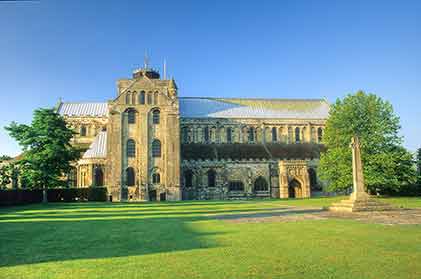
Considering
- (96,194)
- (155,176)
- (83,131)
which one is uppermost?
(83,131)

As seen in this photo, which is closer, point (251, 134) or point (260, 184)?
point (260, 184)

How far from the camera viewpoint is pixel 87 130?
61094mm

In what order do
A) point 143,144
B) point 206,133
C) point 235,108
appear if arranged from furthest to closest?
1. point 235,108
2. point 206,133
3. point 143,144

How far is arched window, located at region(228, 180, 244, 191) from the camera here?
54.0m

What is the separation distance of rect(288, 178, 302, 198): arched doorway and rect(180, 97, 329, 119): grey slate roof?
46.0 feet

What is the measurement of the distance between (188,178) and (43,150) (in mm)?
20251

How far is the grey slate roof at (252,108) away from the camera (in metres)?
62.3

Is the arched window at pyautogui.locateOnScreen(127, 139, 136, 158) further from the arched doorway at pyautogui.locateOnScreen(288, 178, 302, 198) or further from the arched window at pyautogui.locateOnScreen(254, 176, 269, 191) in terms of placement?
the arched doorway at pyautogui.locateOnScreen(288, 178, 302, 198)

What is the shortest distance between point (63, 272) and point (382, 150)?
132ft

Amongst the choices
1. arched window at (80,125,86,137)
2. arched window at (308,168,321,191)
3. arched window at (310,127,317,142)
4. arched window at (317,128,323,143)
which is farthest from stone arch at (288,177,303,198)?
arched window at (80,125,86,137)

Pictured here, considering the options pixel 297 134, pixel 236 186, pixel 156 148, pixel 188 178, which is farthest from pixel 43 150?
pixel 297 134

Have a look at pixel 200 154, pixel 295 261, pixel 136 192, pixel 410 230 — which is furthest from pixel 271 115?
pixel 295 261

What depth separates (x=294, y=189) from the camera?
180 feet

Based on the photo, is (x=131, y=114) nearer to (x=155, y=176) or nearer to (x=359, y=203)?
(x=155, y=176)
